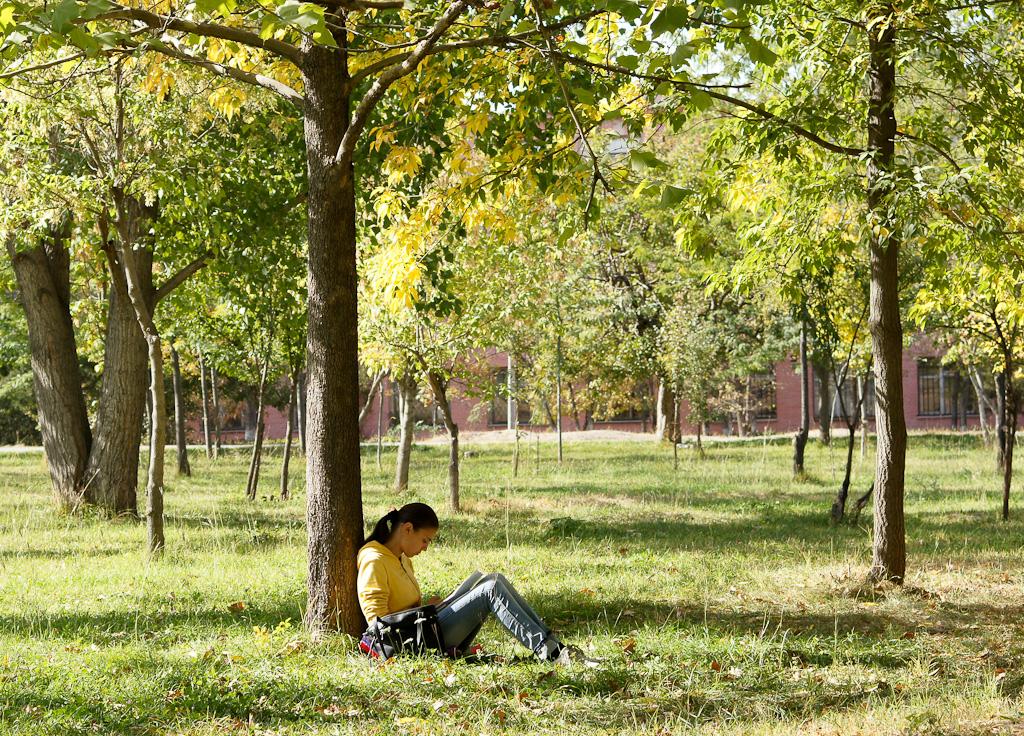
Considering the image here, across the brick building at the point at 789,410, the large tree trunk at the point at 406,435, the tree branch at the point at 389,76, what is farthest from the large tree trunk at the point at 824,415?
the tree branch at the point at 389,76

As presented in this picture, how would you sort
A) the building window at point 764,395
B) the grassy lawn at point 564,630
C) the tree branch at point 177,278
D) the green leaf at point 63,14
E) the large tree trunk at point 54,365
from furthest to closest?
the building window at point 764,395
the large tree trunk at point 54,365
the tree branch at point 177,278
the grassy lawn at point 564,630
the green leaf at point 63,14

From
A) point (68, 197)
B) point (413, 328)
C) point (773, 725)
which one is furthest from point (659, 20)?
point (413, 328)

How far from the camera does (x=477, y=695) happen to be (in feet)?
19.2

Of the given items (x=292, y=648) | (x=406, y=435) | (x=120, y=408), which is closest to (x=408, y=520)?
(x=292, y=648)

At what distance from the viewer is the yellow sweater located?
21.7 feet

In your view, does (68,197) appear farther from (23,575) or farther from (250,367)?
(250,367)

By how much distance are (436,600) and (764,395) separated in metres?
45.7

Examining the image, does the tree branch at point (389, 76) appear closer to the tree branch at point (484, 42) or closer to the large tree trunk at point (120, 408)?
the tree branch at point (484, 42)

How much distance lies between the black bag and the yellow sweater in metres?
0.10

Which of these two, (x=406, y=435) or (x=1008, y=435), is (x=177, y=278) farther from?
(x=1008, y=435)

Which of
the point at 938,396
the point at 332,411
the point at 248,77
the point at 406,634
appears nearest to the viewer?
the point at 406,634

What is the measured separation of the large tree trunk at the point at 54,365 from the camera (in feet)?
49.4

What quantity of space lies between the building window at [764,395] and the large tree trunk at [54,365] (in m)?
34.1

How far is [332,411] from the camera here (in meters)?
6.94
